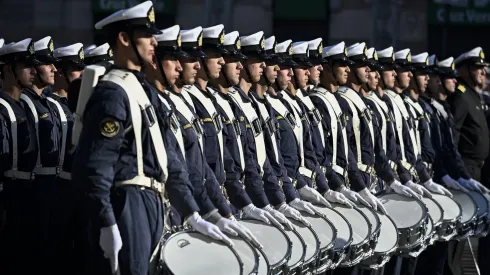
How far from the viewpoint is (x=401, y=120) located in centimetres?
1432

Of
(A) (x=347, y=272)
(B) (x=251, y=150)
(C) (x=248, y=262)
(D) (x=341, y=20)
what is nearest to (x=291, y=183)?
(B) (x=251, y=150)

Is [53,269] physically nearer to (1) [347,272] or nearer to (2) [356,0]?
(1) [347,272]

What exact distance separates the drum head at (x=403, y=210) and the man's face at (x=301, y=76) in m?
1.16

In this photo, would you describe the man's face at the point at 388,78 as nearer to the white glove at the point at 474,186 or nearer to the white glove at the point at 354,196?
the white glove at the point at 474,186

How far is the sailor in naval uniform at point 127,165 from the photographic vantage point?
7.79 meters

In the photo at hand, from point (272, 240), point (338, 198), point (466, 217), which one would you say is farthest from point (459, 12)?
point (272, 240)

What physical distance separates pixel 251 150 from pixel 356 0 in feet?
62.7

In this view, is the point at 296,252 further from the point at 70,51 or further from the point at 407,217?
the point at 70,51

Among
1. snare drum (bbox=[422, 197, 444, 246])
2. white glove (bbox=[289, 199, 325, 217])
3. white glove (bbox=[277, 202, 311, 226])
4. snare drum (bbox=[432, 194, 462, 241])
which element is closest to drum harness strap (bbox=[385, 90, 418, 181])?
snare drum (bbox=[432, 194, 462, 241])

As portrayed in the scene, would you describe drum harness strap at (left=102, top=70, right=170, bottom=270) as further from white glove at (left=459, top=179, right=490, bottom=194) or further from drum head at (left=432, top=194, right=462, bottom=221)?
white glove at (left=459, top=179, right=490, bottom=194)

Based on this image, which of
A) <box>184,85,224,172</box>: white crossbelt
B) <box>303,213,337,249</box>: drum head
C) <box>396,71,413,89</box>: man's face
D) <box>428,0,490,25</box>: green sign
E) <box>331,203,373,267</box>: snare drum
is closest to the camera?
<box>184,85,224,172</box>: white crossbelt

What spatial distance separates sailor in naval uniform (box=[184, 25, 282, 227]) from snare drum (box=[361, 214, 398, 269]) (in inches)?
65.7

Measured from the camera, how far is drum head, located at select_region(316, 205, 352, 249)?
11.0m

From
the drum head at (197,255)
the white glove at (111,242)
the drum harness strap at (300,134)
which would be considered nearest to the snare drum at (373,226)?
the drum harness strap at (300,134)
